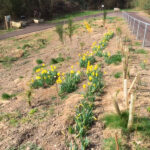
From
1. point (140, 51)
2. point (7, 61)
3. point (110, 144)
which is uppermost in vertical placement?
point (140, 51)

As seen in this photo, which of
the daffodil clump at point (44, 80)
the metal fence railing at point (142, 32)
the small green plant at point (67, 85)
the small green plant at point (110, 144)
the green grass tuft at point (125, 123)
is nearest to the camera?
the small green plant at point (110, 144)

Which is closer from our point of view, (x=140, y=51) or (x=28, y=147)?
(x=28, y=147)

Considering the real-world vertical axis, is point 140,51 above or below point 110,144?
above

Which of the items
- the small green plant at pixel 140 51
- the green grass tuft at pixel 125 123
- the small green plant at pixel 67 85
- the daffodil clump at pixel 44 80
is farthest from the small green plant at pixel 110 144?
the small green plant at pixel 140 51

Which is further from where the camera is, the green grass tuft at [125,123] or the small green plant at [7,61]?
the small green plant at [7,61]

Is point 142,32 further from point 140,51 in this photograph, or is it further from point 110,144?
point 110,144

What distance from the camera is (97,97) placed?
3.66 metres

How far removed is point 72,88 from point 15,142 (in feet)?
6.11

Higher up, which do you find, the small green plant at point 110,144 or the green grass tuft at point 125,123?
the green grass tuft at point 125,123

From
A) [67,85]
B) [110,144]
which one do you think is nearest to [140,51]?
[67,85]

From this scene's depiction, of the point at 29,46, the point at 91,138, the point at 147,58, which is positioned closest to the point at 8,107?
the point at 91,138

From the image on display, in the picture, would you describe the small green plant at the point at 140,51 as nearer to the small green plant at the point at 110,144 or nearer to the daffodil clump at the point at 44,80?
the daffodil clump at the point at 44,80

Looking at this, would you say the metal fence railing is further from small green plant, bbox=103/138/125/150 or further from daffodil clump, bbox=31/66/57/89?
small green plant, bbox=103/138/125/150

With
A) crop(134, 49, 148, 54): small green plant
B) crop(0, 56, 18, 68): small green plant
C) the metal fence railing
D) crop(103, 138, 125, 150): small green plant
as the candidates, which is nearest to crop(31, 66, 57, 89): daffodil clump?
crop(103, 138, 125, 150): small green plant
